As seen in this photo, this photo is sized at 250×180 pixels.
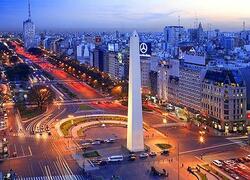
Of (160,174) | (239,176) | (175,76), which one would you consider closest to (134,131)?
(160,174)

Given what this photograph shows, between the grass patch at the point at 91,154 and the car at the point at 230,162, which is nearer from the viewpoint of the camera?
the car at the point at 230,162

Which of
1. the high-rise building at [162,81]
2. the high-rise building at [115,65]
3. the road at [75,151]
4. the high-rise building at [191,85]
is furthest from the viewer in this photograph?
the high-rise building at [115,65]

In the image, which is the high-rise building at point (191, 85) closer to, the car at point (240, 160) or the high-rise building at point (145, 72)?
the high-rise building at point (145, 72)

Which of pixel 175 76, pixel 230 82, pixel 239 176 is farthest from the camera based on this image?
pixel 175 76

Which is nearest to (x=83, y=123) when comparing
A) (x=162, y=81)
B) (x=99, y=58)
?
(x=162, y=81)

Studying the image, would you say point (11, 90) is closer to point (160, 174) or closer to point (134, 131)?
point (134, 131)

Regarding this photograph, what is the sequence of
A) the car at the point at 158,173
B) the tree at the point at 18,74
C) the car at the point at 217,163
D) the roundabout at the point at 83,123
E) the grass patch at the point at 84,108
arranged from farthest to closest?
the tree at the point at 18,74 < the grass patch at the point at 84,108 < the roundabout at the point at 83,123 < the car at the point at 217,163 < the car at the point at 158,173

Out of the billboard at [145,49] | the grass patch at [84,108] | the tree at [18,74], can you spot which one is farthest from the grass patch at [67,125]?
the tree at [18,74]

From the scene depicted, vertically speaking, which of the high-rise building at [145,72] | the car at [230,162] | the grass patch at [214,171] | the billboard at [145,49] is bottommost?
the grass patch at [214,171]

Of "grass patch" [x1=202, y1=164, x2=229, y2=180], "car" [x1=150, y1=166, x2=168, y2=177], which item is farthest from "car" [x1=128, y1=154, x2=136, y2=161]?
"grass patch" [x1=202, y1=164, x2=229, y2=180]
